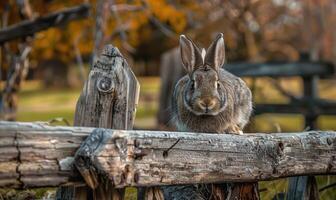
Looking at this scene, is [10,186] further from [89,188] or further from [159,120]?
[159,120]

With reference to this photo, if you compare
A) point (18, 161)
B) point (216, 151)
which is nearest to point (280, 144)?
point (216, 151)

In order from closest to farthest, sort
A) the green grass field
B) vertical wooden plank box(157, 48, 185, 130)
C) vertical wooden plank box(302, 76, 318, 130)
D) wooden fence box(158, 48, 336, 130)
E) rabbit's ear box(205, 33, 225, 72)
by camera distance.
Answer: rabbit's ear box(205, 33, 225, 72) → wooden fence box(158, 48, 336, 130) → vertical wooden plank box(302, 76, 318, 130) → the green grass field → vertical wooden plank box(157, 48, 185, 130)

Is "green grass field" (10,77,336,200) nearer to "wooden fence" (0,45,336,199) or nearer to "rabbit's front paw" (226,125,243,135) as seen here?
"rabbit's front paw" (226,125,243,135)

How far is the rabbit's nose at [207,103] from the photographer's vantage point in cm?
373

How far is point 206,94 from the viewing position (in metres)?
3.72

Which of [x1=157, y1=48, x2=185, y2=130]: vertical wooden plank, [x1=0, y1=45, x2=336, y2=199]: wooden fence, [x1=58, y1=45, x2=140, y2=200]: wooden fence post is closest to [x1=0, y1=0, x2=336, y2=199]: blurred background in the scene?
[x1=157, y1=48, x2=185, y2=130]: vertical wooden plank

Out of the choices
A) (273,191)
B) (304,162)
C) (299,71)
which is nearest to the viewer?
(304,162)

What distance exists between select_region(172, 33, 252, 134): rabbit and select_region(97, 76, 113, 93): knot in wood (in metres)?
0.76

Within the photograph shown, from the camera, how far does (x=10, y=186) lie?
105 inches

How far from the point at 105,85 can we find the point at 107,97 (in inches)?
2.5

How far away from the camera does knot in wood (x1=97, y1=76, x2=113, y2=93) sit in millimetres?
3131

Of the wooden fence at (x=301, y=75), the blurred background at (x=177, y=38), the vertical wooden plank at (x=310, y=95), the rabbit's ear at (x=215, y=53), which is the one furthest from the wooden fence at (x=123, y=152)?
the vertical wooden plank at (x=310, y=95)

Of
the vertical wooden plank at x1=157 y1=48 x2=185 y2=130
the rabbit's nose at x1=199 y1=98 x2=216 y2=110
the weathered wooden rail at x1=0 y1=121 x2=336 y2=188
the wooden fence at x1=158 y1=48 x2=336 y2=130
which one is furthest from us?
the vertical wooden plank at x1=157 y1=48 x2=185 y2=130

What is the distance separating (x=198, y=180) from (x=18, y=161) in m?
1.03
